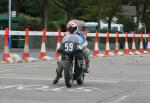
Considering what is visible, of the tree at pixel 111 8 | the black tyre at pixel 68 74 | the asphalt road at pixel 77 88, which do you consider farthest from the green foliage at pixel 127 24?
the black tyre at pixel 68 74

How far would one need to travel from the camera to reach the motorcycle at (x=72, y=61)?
1423 cm

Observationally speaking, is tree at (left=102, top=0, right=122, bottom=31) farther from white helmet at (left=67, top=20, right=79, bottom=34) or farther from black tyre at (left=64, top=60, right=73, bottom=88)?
black tyre at (left=64, top=60, right=73, bottom=88)

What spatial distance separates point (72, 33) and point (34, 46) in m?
26.5

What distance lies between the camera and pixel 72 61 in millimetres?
14617

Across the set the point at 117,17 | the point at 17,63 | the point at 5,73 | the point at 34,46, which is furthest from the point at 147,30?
the point at 5,73

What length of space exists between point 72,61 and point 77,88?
28.8 inches

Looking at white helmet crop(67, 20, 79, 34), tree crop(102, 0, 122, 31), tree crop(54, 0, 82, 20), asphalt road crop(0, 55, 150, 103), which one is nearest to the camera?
asphalt road crop(0, 55, 150, 103)

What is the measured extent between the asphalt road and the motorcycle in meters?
0.24

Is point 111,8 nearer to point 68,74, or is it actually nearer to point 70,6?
point 70,6

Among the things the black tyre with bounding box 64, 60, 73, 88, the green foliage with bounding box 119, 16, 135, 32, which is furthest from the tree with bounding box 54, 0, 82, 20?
the black tyre with bounding box 64, 60, 73, 88

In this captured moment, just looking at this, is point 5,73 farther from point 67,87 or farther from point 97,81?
point 67,87

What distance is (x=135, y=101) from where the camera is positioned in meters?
11.7

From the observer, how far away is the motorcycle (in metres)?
14.2

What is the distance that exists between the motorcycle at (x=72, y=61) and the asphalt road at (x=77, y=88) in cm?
24
